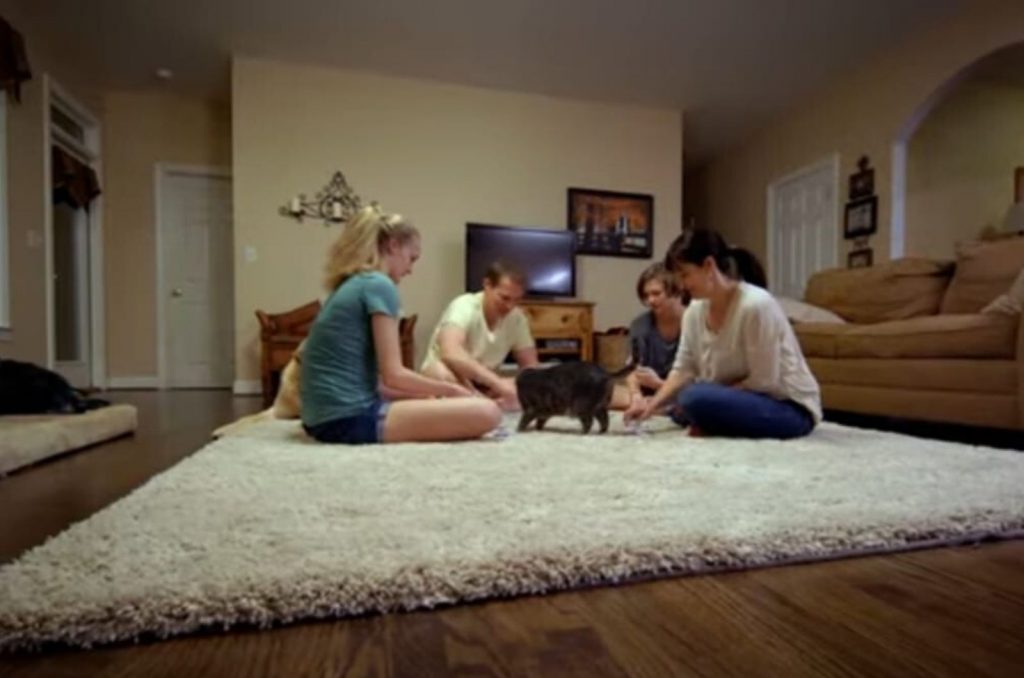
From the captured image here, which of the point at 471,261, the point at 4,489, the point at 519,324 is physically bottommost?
the point at 4,489

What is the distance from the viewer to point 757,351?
193cm

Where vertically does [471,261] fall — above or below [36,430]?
above

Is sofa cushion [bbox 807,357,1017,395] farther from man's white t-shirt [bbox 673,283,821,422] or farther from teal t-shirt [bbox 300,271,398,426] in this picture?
teal t-shirt [bbox 300,271,398,426]

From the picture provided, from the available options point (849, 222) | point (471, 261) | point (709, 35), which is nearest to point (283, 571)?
point (471, 261)

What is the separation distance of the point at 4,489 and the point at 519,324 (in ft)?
6.17

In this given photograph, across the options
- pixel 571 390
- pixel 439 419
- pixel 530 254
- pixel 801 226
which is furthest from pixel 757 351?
pixel 801 226

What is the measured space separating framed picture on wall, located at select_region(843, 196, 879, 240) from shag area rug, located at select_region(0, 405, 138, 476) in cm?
521

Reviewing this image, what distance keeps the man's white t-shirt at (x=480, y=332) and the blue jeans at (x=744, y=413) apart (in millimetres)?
974

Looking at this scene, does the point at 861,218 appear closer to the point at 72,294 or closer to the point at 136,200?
the point at 136,200

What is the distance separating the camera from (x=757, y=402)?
75.1 inches

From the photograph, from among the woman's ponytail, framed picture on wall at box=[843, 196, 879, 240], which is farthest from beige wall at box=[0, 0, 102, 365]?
framed picture on wall at box=[843, 196, 879, 240]

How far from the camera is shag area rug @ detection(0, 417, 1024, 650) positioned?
718 mm

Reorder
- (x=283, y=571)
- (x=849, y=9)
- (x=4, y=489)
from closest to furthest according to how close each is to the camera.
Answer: (x=283, y=571), (x=4, y=489), (x=849, y=9)

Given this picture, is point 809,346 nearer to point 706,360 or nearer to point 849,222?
point 706,360
